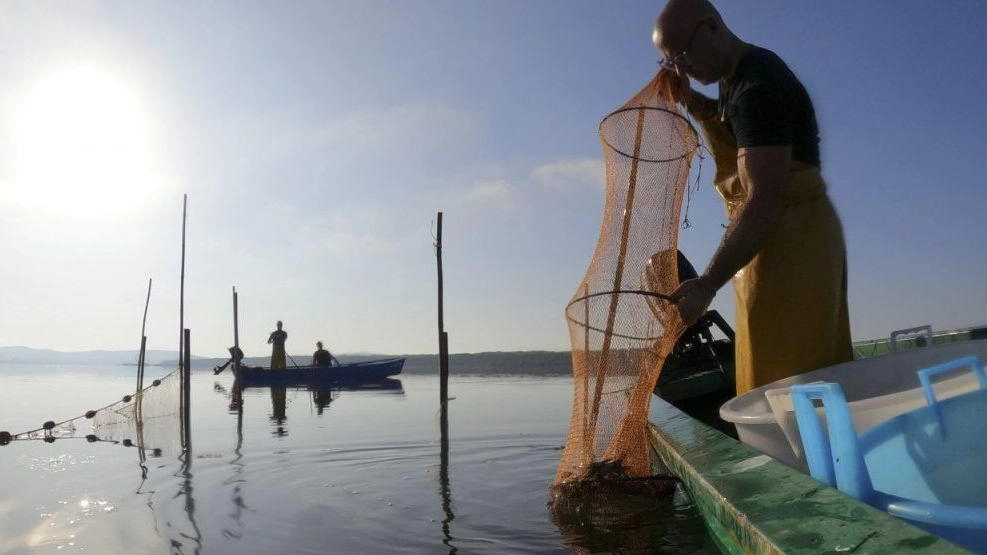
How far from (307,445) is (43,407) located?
52.4 feet

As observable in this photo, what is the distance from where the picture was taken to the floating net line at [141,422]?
1192 cm

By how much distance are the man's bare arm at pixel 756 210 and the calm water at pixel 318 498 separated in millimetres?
1214

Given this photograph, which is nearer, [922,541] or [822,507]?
[922,541]

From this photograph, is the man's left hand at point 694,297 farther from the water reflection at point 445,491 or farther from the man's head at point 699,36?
the water reflection at point 445,491

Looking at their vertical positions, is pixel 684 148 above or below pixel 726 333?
above

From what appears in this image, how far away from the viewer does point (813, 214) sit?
2.65 metres

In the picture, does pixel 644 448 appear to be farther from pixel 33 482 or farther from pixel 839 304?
pixel 33 482

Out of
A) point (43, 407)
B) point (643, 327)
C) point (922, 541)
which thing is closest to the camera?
point (922, 541)

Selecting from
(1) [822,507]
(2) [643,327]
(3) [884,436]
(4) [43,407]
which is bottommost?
(4) [43,407]

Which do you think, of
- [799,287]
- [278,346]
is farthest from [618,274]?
[278,346]

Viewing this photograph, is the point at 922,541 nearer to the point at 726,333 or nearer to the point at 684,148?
the point at 684,148

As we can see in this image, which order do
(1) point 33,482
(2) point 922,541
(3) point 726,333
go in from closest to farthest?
(2) point 922,541
(3) point 726,333
(1) point 33,482

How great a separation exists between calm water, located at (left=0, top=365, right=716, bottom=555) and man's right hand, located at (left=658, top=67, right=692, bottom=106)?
1986mm

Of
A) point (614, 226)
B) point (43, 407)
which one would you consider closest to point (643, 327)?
point (614, 226)
